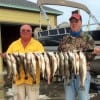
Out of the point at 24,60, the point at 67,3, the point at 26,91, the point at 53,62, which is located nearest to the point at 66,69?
the point at 53,62

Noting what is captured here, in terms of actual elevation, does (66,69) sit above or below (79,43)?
below

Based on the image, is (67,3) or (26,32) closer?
(26,32)

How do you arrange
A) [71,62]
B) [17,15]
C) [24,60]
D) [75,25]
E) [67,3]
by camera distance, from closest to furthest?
1. [75,25]
2. [71,62]
3. [24,60]
4. [67,3]
5. [17,15]

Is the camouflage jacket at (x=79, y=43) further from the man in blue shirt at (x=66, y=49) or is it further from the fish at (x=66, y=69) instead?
the fish at (x=66, y=69)

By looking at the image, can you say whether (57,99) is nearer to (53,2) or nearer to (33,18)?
(53,2)

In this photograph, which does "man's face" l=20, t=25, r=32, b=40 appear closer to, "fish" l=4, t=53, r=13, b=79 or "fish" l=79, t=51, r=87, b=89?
"fish" l=4, t=53, r=13, b=79

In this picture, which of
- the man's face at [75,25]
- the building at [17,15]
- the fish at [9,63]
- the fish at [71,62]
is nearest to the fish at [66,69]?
the fish at [71,62]

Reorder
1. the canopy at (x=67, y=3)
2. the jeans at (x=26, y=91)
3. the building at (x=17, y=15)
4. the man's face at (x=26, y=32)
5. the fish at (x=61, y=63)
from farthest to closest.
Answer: the building at (x=17, y=15) < the canopy at (x=67, y=3) < the jeans at (x=26, y=91) < the man's face at (x=26, y=32) < the fish at (x=61, y=63)

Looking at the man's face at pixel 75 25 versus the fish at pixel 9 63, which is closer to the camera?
the man's face at pixel 75 25

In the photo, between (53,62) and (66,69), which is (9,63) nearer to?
(53,62)

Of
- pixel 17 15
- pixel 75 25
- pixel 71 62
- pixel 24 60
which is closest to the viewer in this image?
pixel 75 25

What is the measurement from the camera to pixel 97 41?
46.3 ft

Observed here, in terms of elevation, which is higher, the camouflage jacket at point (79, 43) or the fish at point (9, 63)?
the camouflage jacket at point (79, 43)

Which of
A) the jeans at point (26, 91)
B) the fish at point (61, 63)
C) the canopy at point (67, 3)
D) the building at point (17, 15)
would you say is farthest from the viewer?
the building at point (17, 15)
